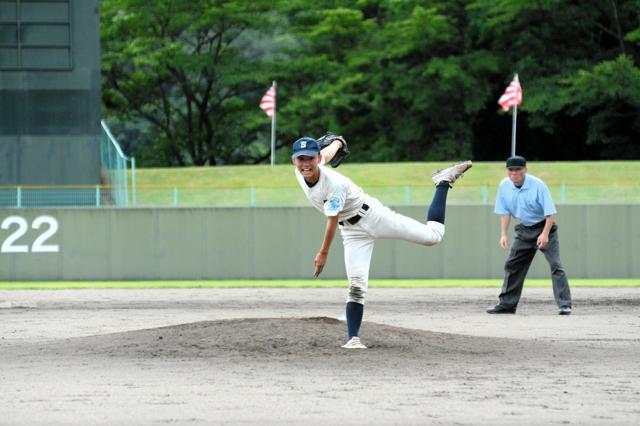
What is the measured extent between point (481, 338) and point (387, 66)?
Result: 40.5 meters

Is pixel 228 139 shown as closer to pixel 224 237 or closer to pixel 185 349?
pixel 224 237

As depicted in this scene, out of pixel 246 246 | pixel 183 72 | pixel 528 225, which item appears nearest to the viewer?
pixel 528 225

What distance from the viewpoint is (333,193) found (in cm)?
916

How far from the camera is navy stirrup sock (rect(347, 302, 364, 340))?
31.2ft

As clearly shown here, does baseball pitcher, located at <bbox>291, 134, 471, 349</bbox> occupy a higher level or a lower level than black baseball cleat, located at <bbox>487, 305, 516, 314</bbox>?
higher

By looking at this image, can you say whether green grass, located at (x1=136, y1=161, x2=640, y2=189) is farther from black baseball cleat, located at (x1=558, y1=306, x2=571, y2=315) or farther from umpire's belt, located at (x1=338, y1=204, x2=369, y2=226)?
umpire's belt, located at (x1=338, y1=204, x2=369, y2=226)

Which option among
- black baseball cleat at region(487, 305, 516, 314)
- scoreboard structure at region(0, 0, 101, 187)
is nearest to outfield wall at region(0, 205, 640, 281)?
scoreboard structure at region(0, 0, 101, 187)

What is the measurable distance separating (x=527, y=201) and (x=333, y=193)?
4.96 metres

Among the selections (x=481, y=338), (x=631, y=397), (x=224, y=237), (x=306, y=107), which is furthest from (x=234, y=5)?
(x=631, y=397)

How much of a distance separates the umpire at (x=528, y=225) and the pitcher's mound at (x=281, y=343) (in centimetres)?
295

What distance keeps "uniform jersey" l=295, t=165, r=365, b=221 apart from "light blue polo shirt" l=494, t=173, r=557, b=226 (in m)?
4.45

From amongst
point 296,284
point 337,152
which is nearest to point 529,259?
point 337,152

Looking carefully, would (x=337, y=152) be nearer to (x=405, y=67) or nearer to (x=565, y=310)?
(x=565, y=310)

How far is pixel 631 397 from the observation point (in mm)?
7574
